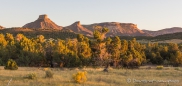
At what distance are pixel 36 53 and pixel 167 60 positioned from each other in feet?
106

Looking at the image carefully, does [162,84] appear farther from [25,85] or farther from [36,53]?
[36,53]

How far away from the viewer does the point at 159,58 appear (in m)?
56.6

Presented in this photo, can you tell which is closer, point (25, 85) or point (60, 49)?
point (25, 85)

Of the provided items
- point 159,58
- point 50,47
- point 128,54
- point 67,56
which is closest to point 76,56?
point 67,56

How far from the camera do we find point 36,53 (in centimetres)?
4934

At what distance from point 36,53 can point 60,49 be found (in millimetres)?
5397

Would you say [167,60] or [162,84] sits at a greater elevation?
[162,84]

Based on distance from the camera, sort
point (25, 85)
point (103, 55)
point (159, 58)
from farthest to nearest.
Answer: point (159, 58) < point (103, 55) < point (25, 85)

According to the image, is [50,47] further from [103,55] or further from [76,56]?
[103,55]

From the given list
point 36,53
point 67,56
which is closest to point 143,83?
point 67,56

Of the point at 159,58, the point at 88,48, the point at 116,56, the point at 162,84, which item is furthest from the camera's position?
the point at 159,58

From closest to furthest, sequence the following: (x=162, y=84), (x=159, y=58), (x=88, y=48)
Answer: (x=162, y=84)
(x=88, y=48)
(x=159, y=58)

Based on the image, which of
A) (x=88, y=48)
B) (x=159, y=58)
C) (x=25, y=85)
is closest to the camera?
(x=25, y=85)

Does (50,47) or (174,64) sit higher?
(50,47)
